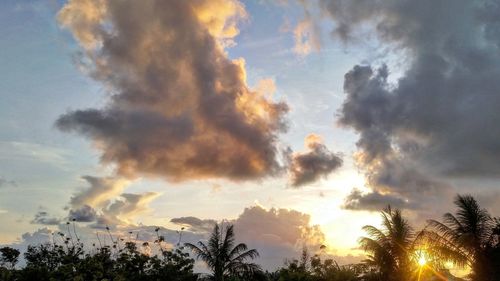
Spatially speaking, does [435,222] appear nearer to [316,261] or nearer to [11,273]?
[316,261]

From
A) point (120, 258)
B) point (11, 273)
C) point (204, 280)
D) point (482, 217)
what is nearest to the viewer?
point (11, 273)

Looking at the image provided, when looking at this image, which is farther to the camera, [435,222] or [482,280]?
[435,222]

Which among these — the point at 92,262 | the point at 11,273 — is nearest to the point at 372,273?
the point at 92,262

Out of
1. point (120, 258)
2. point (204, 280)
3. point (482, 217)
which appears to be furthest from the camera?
point (204, 280)

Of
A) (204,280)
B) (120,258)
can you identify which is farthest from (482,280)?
(120,258)

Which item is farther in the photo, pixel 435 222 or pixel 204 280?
pixel 204 280

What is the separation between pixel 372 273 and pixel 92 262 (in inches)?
711

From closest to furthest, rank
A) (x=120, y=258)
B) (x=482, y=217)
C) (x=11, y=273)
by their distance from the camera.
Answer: (x=11, y=273), (x=120, y=258), (x=482, y=217)

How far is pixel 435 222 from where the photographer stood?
112 ft

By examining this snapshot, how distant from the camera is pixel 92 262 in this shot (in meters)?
28.8

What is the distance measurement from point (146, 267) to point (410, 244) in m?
17.8

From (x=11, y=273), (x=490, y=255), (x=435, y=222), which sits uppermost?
(x=435, y=222)

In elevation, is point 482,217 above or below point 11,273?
above

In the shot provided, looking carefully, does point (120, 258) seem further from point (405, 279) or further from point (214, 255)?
point (405, 279)
